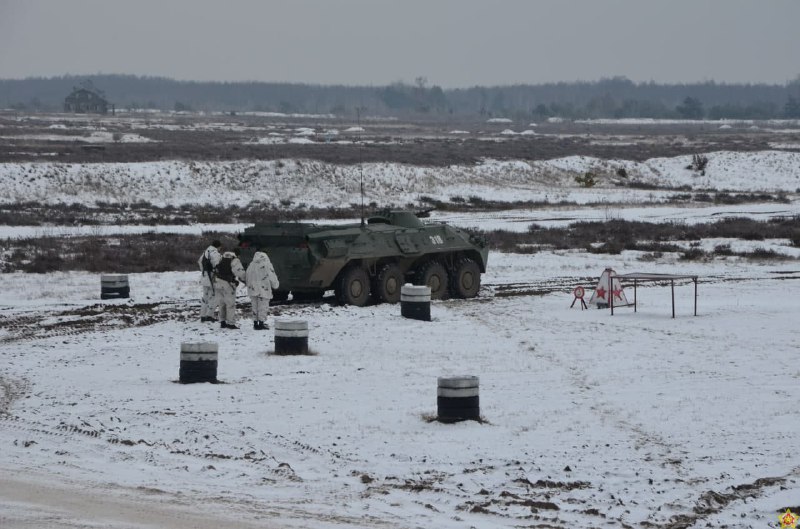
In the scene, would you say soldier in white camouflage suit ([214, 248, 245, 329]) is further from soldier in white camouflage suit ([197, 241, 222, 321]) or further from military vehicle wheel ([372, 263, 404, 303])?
military vehicle wheel ([372, 263, 404, 303])

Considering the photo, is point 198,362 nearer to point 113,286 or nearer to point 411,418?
point 411,418

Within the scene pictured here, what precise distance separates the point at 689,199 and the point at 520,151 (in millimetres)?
29513

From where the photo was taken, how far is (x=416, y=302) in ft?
80.0

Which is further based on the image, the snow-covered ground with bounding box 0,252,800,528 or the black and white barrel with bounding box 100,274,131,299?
the black and white barrel with bounding box 100,274,131,299

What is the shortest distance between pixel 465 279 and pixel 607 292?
363cm

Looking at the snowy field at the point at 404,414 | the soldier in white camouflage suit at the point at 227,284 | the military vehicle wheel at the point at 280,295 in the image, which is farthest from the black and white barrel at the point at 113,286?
the soldier in white camouflage suit at the point at 227,284

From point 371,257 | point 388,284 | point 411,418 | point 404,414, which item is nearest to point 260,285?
point 371,257

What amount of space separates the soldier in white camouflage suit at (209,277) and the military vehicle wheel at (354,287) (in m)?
3.42

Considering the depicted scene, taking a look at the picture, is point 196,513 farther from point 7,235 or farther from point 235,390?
point 7,235

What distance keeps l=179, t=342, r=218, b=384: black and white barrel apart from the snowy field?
28cm

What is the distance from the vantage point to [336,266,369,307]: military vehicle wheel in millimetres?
26141

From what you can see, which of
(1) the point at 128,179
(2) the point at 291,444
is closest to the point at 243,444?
(2) the point at 291,444

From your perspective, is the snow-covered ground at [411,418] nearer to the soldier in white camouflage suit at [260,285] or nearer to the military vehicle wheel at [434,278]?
the soldier in white camouflage suit at [260,285]

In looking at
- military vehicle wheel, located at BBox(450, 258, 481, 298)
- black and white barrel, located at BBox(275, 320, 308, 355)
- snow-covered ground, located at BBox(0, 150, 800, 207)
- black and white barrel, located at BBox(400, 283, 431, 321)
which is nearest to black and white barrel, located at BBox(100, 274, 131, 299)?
black and white barrel, located at BBox(400, 283, 431, 321)
